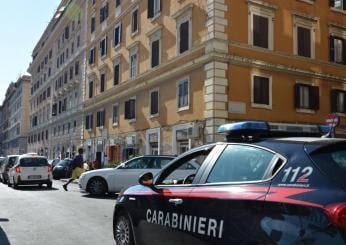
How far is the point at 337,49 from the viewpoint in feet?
85.6

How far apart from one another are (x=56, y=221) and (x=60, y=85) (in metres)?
44.3

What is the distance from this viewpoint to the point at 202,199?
4.39 meters

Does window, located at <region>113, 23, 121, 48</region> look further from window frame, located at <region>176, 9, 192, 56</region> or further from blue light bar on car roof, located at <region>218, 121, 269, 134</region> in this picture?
blue light bar on car roof, located at <region>218, 121, 269, 134</region>

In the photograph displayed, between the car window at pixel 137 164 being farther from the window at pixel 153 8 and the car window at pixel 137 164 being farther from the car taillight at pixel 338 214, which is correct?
the car taillight at pixel 338 214

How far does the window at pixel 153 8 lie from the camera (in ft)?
90.1

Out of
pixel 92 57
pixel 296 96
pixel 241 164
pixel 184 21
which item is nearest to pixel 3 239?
pixel 241 164

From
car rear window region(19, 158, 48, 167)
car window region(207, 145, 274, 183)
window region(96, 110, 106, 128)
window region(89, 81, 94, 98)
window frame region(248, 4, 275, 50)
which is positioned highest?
window frame region(248, 4, 275, 50)

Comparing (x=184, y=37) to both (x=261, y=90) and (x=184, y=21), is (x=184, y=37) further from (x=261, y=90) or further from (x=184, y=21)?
(x=261, y=90)

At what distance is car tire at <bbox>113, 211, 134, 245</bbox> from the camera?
236 inches

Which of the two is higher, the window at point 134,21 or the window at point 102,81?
the window at point 134,21

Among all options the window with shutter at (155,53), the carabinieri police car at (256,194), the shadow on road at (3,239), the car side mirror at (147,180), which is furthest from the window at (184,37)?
the carabinieri police car at (256,194)

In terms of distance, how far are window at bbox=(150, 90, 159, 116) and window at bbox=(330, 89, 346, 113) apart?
30.8 feet

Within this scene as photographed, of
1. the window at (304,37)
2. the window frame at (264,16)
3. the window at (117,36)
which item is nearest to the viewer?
the window frame at (264,16)

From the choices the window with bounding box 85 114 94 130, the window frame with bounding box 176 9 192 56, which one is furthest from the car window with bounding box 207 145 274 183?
the window with bounding box 85 114 94 130
